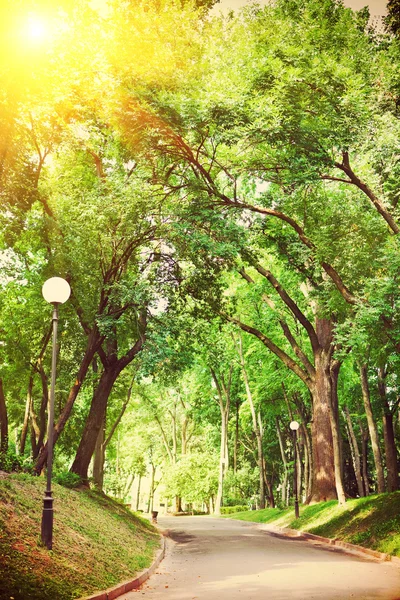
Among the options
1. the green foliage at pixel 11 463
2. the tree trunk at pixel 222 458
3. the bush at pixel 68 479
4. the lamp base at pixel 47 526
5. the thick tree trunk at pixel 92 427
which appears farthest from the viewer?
the tree trunk at pixel 222 458

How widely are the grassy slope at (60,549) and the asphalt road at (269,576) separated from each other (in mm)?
609

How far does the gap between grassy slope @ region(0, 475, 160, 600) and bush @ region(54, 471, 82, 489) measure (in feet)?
5.51

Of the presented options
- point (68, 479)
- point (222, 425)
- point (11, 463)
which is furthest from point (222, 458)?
point (11, 463)

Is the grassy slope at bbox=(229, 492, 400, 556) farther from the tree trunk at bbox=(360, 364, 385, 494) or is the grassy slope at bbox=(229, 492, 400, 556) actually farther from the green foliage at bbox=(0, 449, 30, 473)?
the green foliage at bbox=(0, 449, 30, 473)

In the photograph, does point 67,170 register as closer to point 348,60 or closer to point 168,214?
point 168,214

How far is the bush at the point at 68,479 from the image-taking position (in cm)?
1628

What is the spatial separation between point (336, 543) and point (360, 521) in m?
0.99

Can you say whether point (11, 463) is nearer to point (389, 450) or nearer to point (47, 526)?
point (47, 526)

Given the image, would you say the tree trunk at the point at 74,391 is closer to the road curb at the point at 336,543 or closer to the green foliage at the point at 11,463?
the green foliage at the point at 11,463

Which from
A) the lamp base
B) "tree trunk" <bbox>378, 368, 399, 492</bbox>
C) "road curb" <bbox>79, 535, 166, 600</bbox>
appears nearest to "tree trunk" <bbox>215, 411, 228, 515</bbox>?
"tree trunk" <bbox>378, 368, 399, 492</bbox>

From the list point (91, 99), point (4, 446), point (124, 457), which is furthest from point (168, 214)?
point (124, 457)

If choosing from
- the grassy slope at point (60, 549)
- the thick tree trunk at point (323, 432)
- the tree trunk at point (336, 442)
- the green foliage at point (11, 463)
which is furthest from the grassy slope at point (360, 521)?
the green foliage at point (11, 463)

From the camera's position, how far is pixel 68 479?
16.5 m

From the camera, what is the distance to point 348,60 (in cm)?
1288
